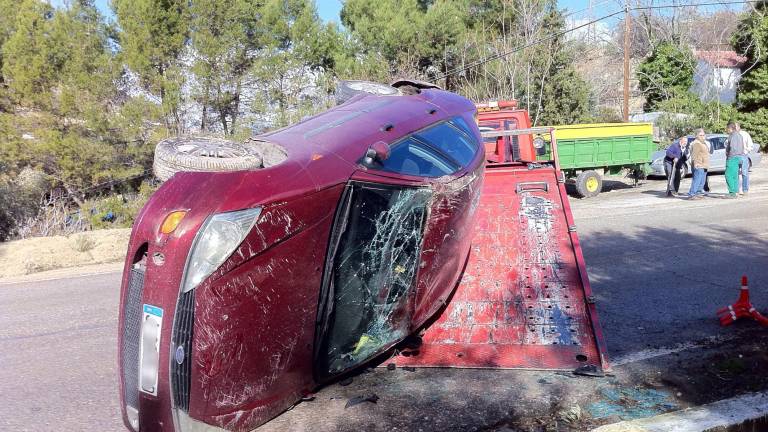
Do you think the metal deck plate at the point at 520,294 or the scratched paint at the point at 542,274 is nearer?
the metal deck plate at the point at 520,294

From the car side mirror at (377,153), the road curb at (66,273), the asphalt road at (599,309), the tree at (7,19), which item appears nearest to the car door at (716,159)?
the asphalt road at (599,309)

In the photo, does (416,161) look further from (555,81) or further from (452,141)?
(555,81)

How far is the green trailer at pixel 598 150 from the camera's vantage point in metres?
15.9

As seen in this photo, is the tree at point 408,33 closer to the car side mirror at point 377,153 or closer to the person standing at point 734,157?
the person standing at point 734,157

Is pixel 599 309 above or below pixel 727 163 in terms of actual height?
below

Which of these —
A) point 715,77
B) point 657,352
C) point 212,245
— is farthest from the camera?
point 715,77

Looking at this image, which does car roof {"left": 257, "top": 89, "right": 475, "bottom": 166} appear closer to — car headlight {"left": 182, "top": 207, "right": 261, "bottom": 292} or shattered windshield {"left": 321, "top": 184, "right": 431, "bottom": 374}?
shattered windshield {"left": 321, "top": 184, "right": 431, "bottom": 374}

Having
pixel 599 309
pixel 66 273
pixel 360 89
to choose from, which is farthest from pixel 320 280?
pixel 66 273

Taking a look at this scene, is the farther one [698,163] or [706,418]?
[698,163]

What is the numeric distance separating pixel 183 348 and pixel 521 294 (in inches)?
122

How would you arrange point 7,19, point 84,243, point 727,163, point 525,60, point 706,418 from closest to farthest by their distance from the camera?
point 706,418 < point 84,243 < point 727,163 < point 7,19 < point 525,60

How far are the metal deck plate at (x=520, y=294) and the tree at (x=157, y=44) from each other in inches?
451

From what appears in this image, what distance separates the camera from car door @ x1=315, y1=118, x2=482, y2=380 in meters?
3.35

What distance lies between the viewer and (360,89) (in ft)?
17.5
